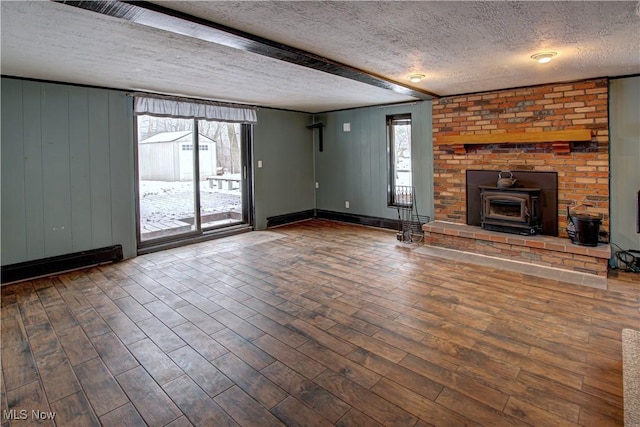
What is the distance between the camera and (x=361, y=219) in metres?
7.03

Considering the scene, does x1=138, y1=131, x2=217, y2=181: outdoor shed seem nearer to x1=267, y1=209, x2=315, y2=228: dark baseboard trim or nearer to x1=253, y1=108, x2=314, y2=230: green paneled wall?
x1=253, y1=108, x2=314, y2=230: green paneled wall

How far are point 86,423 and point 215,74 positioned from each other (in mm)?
3448

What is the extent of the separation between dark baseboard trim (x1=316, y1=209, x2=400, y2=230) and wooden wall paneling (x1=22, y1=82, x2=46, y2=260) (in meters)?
4.83

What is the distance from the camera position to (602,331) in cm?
272

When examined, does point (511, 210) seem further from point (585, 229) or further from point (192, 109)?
point (192, 109)

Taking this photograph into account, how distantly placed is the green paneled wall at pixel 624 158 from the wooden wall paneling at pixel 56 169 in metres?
6.54

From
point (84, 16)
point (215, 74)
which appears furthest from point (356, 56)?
point (84, 16)

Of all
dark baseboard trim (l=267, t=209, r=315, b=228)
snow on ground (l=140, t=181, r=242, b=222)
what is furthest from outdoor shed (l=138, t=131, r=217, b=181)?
dark baseboard trim (l=267, t=209, r=315, b=228)

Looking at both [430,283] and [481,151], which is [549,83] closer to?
[481,151]

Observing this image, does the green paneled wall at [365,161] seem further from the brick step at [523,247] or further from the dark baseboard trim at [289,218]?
the brick step at [523,247]

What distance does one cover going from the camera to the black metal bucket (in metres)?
4.05

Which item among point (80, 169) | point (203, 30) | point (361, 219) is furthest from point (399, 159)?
point (80, 169)

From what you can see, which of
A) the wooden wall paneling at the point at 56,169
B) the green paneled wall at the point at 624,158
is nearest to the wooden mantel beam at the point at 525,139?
the green paneled wall at the point at 624,158

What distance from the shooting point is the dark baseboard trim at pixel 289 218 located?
22.9 ft
